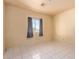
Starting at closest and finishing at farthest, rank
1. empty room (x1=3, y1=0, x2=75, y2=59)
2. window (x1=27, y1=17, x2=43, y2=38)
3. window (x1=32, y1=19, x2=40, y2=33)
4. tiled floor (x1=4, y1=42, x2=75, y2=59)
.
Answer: tiled floor (x1=4, y1=42, x2=75, y2=59) → empty room (x1=3, y1=0, x2=75, y2=59) → window (x1=27, y1=17, x2=43, y2=38) → window (x1=32, y1=19, x2=40, y2=33)

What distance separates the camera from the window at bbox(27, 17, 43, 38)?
498 centimetres

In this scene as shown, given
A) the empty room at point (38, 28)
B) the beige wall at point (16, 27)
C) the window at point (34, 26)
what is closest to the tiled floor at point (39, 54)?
the empty room at point (38, 28)

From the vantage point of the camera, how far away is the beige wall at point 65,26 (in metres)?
5.44

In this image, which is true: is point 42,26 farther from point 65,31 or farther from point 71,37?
point 71,37

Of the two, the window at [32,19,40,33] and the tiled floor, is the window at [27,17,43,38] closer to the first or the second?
the window at [32,19,40,33]

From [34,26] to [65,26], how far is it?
240 centimetres

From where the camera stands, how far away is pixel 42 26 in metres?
5.95

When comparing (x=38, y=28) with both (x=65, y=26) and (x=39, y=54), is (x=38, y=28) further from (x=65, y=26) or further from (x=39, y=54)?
(x=39, y=54)

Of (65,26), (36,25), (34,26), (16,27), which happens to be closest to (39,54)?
(16,27)

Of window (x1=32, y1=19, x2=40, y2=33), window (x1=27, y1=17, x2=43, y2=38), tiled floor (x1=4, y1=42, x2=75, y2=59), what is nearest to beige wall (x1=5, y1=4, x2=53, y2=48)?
window (x1=27, y1=17, x2=43, y2=38)

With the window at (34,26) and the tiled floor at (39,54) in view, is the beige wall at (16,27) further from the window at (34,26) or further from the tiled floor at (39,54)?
the tiled floor at (39,54)

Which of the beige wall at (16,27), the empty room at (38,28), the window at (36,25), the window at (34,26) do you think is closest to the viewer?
the empty room at (38,28)

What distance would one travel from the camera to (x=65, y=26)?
5949 millimetres

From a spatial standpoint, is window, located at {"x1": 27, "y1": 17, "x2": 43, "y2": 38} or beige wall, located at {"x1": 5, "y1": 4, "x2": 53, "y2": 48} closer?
beige wall, located at {"x1": 5, "y1": 4, "x2": 53, "y2": 48}
